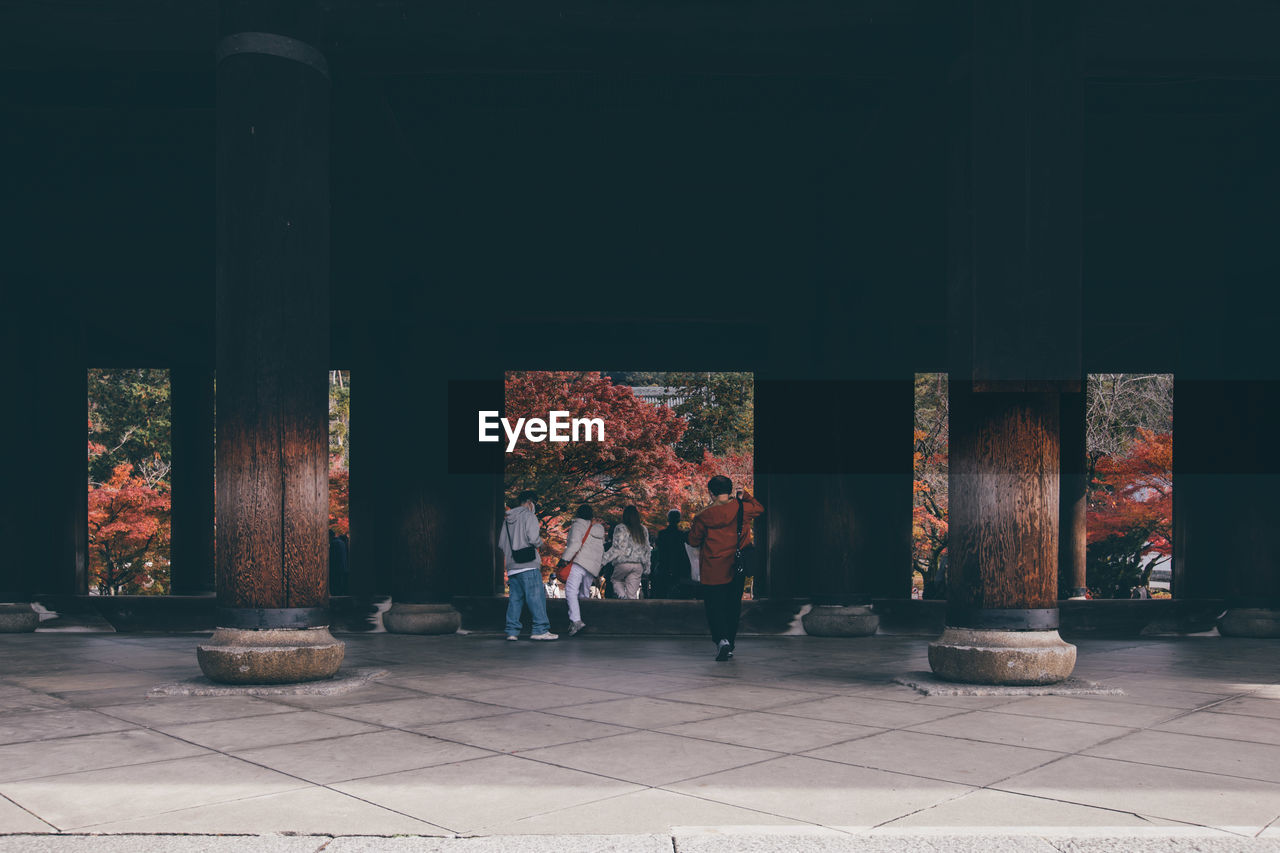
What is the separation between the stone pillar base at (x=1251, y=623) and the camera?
11602 millimetres

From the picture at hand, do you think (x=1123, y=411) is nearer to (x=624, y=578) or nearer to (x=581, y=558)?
(x=624, y=578)

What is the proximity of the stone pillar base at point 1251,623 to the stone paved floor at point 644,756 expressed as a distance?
9.94 ft

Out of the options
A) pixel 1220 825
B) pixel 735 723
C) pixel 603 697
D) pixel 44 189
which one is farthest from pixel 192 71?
pixel 1220 825

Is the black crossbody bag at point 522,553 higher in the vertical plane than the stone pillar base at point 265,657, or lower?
higher

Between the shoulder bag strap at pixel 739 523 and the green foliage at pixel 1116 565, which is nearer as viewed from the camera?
the shoulder bag strap at pixel 739 523

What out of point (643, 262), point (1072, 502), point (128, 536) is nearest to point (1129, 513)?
point (1072, 502)

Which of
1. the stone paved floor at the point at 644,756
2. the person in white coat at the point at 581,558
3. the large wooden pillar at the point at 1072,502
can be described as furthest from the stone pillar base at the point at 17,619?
the large wooden pillar at the point at 1072,502

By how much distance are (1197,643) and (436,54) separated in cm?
953

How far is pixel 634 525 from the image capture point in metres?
13.6

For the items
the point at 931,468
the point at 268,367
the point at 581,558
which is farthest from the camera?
the point at 931,468

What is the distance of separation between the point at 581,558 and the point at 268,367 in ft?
16.0

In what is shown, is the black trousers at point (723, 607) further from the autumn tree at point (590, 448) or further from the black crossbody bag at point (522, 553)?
the autumn tree at point (590, 448)

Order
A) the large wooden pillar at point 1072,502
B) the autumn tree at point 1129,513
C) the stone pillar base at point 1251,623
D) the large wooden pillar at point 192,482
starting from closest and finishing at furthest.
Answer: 1. the stone pillar base at point 1251,623
2. the large wooden pillar at point 1072,502
3. the large wooden pillar at point 192,482
4. the autumn tree at point 1129,513

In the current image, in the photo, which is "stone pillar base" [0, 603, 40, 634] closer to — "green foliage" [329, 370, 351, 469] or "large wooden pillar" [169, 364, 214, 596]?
"large wooden pillar" [169, 364, 214, 596]
